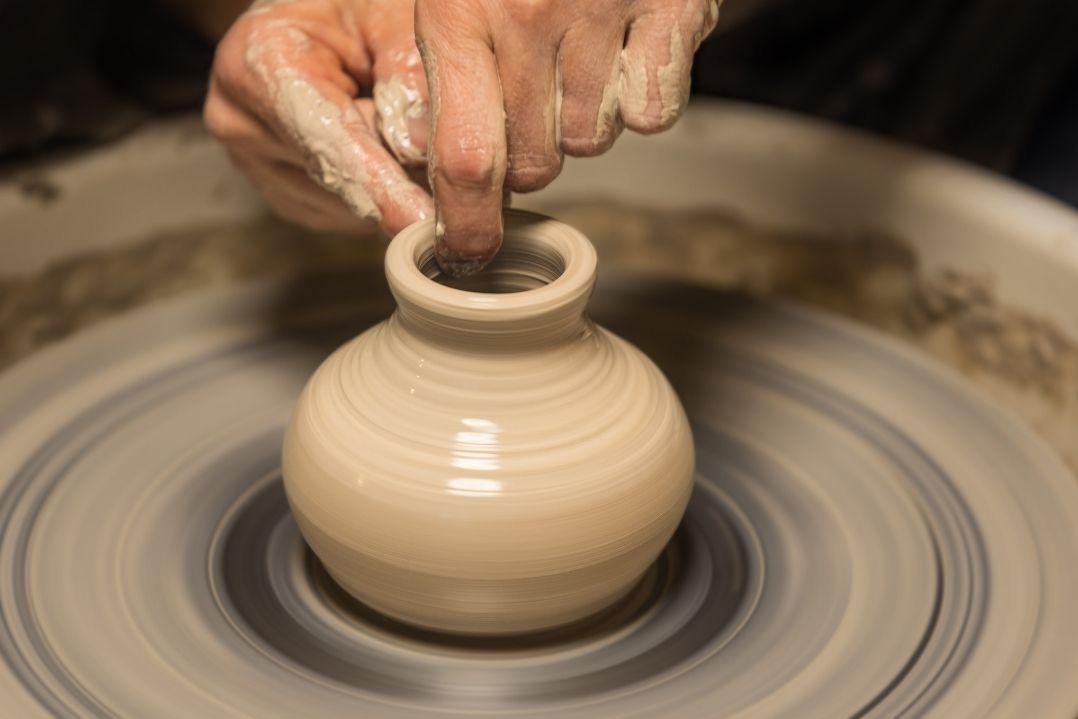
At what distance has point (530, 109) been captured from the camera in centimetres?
107

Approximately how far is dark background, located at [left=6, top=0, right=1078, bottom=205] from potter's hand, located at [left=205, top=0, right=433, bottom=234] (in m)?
0.59

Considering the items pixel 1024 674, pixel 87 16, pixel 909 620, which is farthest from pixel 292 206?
pixel 87 16

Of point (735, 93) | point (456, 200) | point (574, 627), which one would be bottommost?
point (735, 93)

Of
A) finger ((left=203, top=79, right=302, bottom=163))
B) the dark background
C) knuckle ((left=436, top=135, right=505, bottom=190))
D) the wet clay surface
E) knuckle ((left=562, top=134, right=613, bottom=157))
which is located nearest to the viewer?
knuckle ((left=436, top=135, right=505, bottom=190))

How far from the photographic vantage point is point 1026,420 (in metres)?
1.55

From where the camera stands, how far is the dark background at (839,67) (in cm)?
212

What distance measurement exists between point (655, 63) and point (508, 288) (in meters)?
0.24

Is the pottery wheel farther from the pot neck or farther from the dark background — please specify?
the dark background

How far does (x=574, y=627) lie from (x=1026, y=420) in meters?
0.71

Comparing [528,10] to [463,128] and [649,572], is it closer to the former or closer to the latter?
[463,128]

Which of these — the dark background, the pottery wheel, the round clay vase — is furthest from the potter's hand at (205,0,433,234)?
the dark background

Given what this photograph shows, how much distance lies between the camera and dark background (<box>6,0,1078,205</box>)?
212 cm

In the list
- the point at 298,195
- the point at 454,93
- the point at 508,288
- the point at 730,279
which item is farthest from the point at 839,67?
the point at 454,93

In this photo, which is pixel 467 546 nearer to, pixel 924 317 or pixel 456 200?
pixel 456 200
